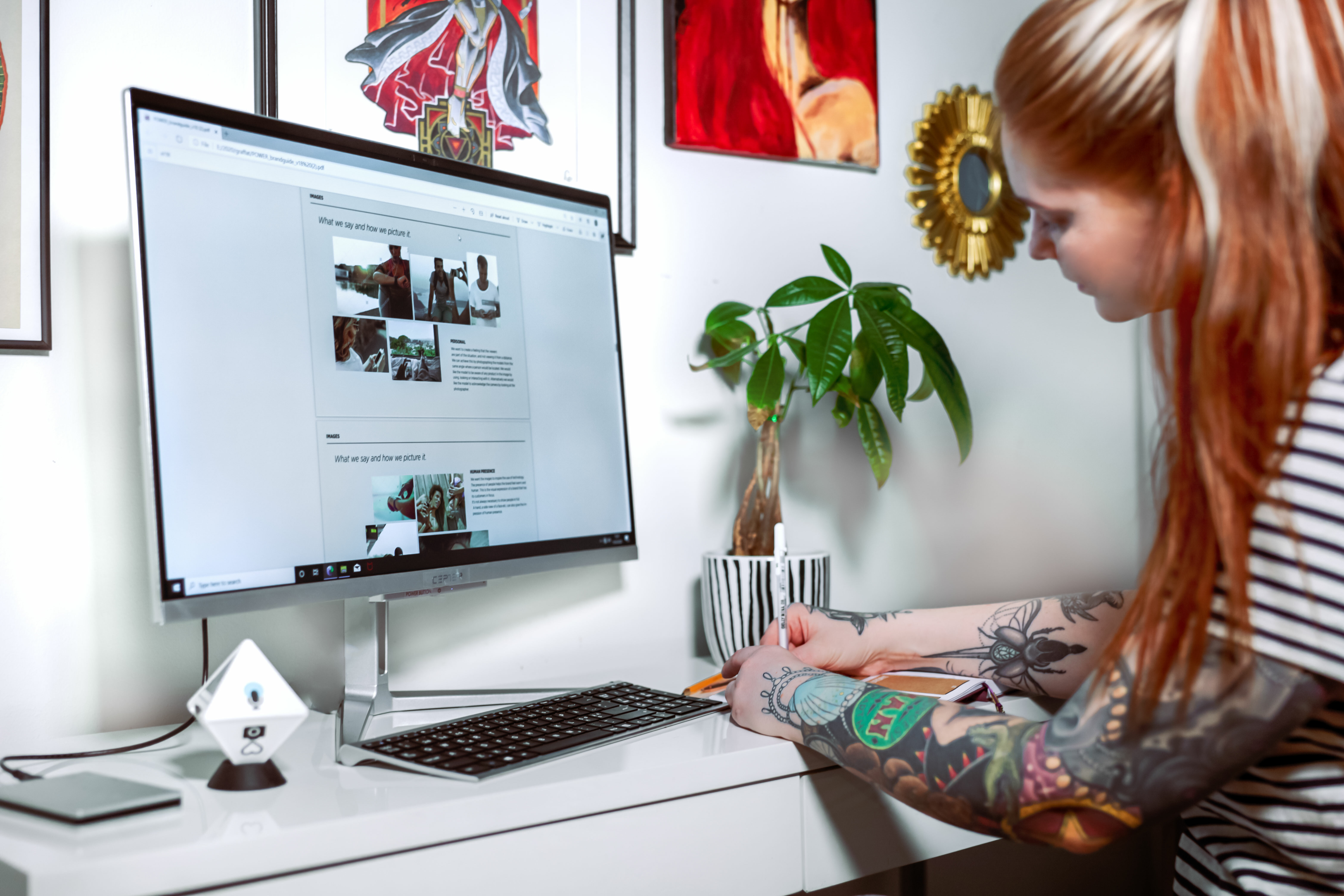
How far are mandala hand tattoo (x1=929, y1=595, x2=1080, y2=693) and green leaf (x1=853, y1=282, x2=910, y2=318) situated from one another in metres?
0.42

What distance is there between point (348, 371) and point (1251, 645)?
732mm

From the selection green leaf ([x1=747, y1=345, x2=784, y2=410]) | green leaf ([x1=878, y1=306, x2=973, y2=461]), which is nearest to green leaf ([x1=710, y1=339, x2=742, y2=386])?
green leaf ([x1=747, y1=345, x2=784, y2=410])

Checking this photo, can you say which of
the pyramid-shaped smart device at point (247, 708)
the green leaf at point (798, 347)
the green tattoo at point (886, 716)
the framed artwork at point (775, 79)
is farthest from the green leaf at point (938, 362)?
the pyramid-shaped smart device at point (247, 708)

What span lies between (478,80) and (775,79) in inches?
18.7

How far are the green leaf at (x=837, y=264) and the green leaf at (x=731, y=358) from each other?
14 cm

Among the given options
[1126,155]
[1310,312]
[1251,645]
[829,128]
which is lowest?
[1251,645]

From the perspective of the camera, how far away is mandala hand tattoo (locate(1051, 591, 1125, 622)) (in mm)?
998

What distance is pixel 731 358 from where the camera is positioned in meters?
1.20

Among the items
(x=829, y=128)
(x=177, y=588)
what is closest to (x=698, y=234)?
(x=829, y=128)

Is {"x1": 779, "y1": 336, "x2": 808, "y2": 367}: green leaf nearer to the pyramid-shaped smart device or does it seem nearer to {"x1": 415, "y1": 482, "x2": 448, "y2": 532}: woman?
{"x1": 415, "y1": 482, "x2": 448, "y2": 532}: woman

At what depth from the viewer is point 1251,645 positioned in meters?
0.54

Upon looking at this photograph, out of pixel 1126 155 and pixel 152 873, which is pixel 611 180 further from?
pixel 152 873

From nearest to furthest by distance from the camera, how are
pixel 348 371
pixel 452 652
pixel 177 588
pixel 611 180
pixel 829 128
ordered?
pixel 177 588, pixel 348 371, pixel 452 652, pixel 611 180, pixel 829 128

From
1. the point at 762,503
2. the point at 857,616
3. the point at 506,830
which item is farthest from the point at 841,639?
the point at 506,830
